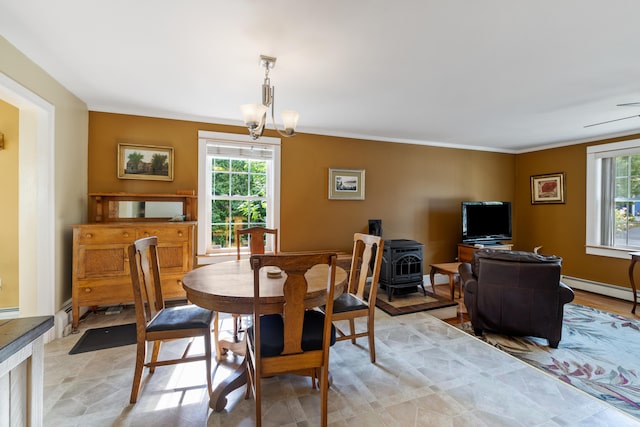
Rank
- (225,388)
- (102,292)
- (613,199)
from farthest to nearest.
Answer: (613,199) < (102,292) < (225,388)

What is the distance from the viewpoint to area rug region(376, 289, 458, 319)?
3430 millimetres

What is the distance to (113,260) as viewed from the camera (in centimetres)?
288

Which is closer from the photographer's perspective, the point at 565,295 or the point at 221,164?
the point at 565,295

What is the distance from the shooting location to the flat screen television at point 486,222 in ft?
15.2

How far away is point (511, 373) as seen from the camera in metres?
2.19

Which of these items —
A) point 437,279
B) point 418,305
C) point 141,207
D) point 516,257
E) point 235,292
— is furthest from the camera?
point 437,279

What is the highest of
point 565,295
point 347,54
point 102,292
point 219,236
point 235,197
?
point 347,54

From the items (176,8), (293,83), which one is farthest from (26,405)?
(293,83)

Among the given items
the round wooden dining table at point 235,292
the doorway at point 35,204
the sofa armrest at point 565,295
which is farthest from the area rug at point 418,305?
the doorway at point 35,204

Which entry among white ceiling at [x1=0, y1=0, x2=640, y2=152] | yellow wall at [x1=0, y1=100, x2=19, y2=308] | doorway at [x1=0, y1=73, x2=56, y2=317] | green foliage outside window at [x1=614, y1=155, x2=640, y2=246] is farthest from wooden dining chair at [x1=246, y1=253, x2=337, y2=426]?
green foliage outside window at [x1=614, y1=155, x2=640, y2=246]

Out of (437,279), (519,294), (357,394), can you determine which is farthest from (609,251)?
(357,394)

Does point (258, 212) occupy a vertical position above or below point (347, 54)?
below

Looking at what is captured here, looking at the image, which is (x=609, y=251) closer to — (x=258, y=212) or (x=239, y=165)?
(x=258, y=212)

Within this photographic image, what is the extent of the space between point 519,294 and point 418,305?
1268 millimetres
